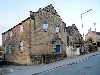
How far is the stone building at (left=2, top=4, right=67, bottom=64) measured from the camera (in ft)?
109

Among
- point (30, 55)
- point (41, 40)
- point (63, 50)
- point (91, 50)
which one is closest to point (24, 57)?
point (30, 55)

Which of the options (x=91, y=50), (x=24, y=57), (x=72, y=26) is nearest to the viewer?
(x=24, y=57)

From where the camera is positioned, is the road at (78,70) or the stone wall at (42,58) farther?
the stone wall at (42,58)

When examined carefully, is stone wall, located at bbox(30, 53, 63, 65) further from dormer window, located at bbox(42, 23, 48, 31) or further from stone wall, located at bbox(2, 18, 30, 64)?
dormer window, located at bbox(42, 23, 48, 31)

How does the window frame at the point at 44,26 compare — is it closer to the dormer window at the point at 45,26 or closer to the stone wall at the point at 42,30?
the dormer window at the point at 45,26

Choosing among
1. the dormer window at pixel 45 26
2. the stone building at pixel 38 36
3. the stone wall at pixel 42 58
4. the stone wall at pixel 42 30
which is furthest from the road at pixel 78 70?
the dormer window at pixel 45 26

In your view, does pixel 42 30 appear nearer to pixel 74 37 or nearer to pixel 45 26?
pixel 45 26

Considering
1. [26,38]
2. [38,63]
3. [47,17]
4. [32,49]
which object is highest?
[47,17]

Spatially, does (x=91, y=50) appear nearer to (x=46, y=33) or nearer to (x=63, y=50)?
(x=63, y=50)

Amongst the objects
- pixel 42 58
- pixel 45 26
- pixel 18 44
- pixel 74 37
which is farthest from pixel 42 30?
pixel 74 37

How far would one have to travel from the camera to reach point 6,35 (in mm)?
42938

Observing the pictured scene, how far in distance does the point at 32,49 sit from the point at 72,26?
22266mm

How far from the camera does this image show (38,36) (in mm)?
34188

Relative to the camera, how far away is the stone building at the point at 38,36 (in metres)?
33.3
